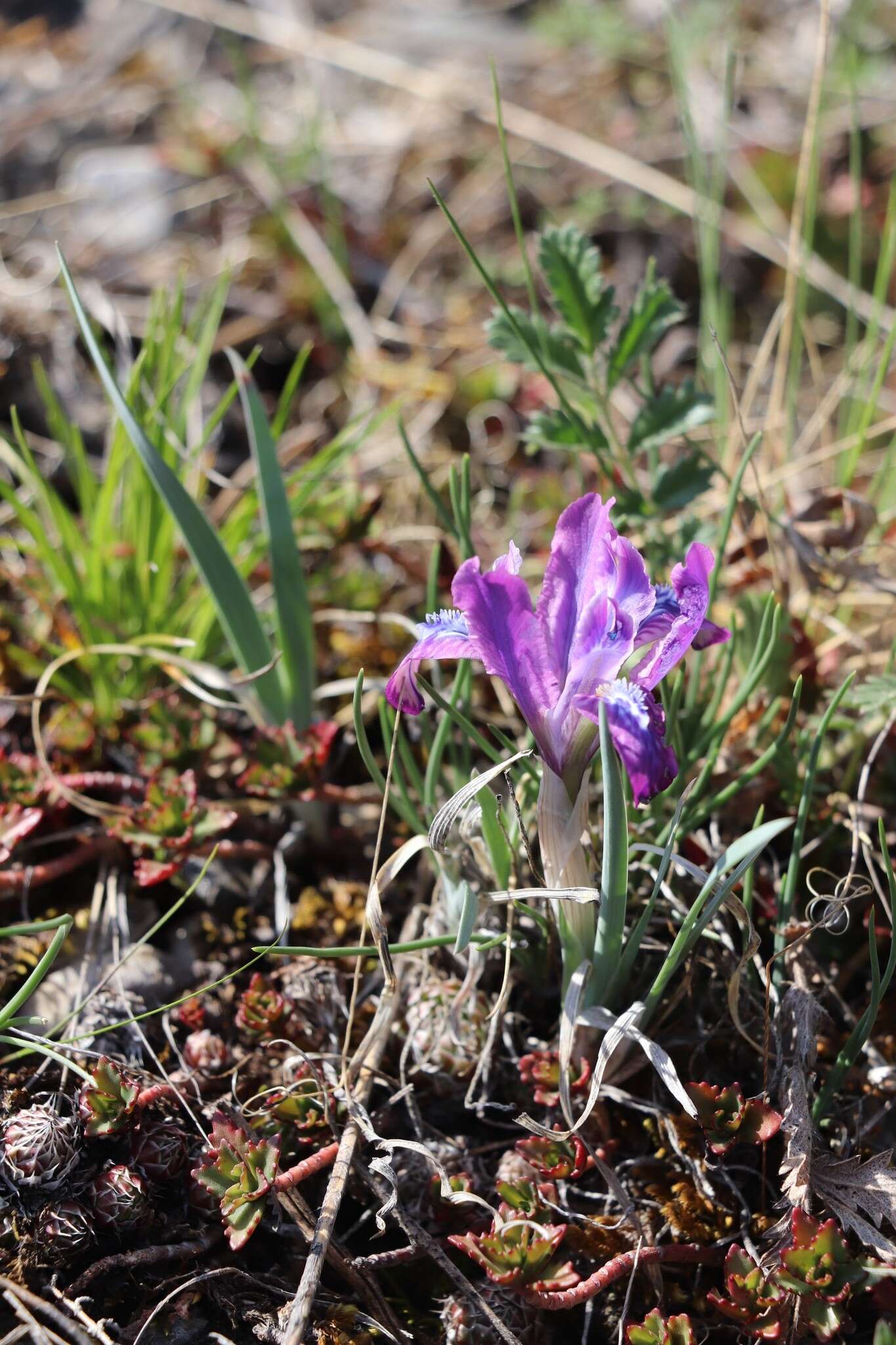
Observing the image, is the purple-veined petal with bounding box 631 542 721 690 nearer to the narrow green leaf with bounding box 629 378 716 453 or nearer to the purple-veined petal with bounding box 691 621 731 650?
the purple-veined petal with bounding box 691 621 731 650

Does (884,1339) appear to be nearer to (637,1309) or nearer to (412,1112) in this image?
(637,1309)

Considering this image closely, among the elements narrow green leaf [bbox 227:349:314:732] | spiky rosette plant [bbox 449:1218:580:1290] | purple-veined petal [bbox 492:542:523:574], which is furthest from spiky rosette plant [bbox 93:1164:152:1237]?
purple-veined petal [bbox 492:542:523:574]

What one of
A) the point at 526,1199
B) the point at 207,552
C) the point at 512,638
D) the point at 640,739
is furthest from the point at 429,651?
the point at 526,1199

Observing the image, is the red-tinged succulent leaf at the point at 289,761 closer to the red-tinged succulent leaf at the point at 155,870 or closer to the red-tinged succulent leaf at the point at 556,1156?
the red-tinged succulent leaf at the point at 155,870

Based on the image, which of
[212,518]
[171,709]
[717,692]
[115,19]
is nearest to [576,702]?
[717,692]

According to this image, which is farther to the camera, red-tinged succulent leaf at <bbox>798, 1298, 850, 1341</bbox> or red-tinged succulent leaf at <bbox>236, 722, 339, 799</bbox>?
red-tinged succulent leaf at <bbox>236, 722, 339, 799</bbox>

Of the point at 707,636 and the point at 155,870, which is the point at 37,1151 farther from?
the point at 707,636
